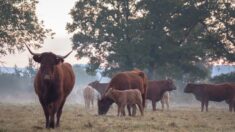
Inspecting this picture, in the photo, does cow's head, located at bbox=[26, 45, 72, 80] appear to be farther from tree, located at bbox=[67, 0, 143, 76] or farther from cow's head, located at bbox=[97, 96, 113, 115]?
tree, located at bbox=[67, 0, 143, 76]

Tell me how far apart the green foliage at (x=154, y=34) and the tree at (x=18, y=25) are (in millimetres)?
11313

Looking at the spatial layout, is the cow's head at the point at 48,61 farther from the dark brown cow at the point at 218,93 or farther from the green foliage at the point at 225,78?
the green foliage at the point at 225,78

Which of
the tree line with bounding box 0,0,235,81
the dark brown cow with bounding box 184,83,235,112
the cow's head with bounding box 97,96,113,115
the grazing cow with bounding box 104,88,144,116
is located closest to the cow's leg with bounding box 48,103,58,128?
the grazing cow with bounding box 104,88,144,116

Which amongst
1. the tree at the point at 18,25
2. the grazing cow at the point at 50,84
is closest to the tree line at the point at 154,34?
the tree at the point at 18,25

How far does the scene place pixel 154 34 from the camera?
47.9 meters

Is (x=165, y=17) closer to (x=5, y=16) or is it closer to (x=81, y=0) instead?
(x=81, y=0)

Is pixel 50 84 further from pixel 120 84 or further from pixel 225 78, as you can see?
pixel 225 78

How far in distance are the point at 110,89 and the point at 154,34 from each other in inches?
1019

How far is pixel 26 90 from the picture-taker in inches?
2717

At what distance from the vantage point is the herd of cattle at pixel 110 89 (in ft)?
49.4

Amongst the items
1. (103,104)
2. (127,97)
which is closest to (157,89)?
(103,104)

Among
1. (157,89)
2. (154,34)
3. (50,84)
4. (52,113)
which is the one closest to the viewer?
(50,84)

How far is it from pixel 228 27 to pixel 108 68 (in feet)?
44.0

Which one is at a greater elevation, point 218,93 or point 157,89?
point 157,89
